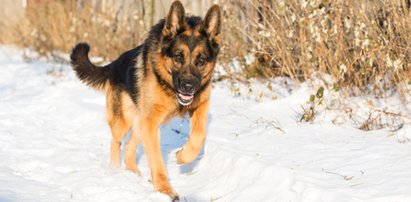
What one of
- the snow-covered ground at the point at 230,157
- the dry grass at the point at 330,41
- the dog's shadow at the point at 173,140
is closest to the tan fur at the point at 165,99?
the snow-covered ground at the point at 230,157

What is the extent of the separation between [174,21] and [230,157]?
128 centimetres

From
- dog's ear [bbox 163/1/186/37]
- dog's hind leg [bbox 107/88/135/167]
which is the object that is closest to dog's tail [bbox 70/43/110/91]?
dog's hind leg [bbox 107/88/135/167]

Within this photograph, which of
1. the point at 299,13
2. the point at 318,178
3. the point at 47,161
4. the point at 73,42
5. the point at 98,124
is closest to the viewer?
the point at 318,178

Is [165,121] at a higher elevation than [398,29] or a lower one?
lower

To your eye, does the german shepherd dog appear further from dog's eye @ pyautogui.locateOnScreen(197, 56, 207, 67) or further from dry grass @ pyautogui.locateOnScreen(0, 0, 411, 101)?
dry grass @ pyautogui.locateOnScreen(0, 0, 411, 101)

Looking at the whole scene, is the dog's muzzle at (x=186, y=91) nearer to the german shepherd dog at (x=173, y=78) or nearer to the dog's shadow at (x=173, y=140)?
the german shepherd dog at (x=173, y=78)

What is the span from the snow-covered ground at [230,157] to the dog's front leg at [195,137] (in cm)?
22

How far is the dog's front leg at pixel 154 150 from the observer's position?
16.7ft

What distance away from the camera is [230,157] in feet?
17.9

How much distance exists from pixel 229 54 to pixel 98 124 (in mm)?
2436

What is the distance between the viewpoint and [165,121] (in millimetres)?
5590

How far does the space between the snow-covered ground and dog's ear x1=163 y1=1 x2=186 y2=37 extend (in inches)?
47.1

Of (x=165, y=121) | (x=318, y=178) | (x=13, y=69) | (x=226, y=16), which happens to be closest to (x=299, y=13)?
(x=226, y=16)

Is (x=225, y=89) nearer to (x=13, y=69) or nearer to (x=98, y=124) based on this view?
(x=98, y=124)
